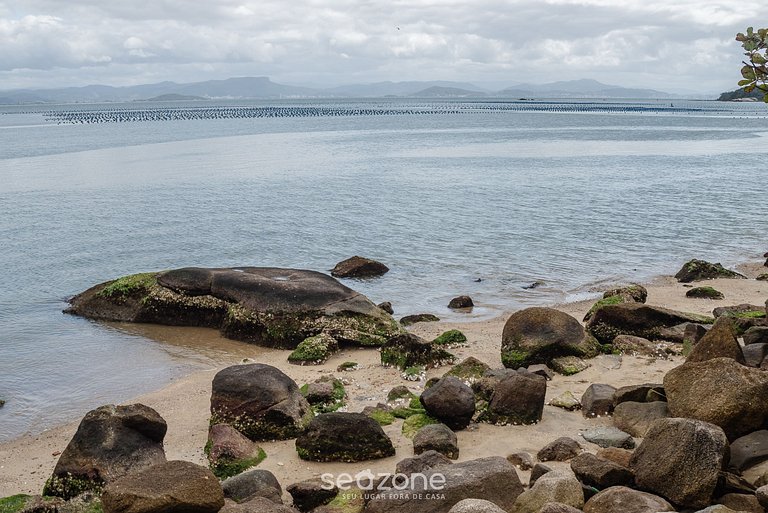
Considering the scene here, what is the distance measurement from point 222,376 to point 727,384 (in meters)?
7.76

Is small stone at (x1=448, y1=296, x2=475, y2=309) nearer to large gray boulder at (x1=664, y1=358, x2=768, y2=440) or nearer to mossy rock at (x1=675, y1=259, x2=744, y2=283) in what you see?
mossy rock at (x1=675, y1=259, x2=744, y2=283)

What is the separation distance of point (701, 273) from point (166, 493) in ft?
65.3

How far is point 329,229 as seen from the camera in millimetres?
33594

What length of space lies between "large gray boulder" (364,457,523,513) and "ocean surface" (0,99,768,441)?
26.2 ft

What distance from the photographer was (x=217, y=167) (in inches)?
2366

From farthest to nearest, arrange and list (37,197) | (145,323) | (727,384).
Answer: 1. (37,197)
2. (145,323)
3. (727,384)

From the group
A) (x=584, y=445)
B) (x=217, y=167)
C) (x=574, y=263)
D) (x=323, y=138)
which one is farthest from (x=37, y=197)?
(x=323, y=138)

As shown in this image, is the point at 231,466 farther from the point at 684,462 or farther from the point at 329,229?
the point at 329,229

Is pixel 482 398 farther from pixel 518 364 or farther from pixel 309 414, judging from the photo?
pixel 309 414

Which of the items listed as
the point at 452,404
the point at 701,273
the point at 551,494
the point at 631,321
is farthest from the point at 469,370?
the point at 701,273

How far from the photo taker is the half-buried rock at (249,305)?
17.8 meters

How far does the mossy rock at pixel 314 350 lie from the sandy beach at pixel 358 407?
0.64ft

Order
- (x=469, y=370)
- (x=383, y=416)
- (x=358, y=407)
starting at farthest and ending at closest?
(x=469, y=370), (x=358, y=407), (x=383, y=416)

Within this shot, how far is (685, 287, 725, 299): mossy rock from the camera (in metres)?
20.8
